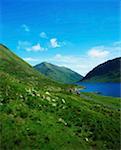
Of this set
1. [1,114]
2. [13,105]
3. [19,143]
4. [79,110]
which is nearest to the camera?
[19,143]

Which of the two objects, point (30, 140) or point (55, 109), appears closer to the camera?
point (30, 140)

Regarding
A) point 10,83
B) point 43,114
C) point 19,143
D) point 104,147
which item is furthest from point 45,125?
point 10,83

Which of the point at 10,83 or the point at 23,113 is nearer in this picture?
the point at 23,113

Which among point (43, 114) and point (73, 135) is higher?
point (43, 114)

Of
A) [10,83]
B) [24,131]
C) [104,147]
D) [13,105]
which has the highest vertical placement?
[10,83]

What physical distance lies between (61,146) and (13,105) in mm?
8781

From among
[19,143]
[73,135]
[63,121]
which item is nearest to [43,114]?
[63,121]

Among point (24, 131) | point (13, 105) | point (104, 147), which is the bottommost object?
point (104, 147)

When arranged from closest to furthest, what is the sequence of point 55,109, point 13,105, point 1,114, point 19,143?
1. point 19,143
2. point 1,114
3. point 13,105
4. point 55,109

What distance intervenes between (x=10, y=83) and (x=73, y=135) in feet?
44.5

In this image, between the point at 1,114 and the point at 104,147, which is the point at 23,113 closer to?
the point at 1,114

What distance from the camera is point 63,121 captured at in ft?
121

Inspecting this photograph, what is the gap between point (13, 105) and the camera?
3562 centimetres

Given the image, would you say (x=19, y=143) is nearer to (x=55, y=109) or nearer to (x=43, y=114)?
(x=43, y=114)
